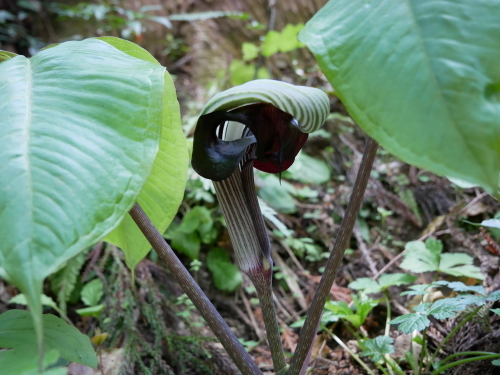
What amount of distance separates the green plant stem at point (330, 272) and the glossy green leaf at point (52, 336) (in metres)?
0.32

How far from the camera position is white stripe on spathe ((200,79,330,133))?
1.58 ft

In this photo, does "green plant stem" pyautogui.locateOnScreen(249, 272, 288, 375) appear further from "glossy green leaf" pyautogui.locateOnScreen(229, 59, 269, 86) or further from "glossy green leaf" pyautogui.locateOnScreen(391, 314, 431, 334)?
"glossy green leaf" pyautogui.locateOnScreen(229, 59, 269, 86)

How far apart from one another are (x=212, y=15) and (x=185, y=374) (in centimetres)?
205

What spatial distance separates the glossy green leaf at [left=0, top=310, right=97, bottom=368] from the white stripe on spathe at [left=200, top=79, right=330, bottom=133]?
1.35ft

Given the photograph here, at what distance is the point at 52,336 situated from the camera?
2.09ft

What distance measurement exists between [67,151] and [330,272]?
0.44m

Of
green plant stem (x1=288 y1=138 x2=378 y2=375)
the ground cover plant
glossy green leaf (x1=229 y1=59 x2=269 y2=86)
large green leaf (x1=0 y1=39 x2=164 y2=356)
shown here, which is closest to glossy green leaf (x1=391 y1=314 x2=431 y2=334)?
the ground cover plant

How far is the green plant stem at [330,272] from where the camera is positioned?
632 millimetres

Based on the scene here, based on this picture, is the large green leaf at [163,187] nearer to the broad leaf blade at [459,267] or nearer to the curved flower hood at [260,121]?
the curved flower hood at [260,121]

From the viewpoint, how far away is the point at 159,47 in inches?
105

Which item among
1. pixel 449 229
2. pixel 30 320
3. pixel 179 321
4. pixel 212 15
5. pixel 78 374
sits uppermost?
pixel 212 15

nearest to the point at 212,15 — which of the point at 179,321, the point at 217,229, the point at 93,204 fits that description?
the point at 217,229

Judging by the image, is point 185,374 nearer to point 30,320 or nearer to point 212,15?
point 30,320

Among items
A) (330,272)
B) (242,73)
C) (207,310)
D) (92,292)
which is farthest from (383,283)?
(242,73)
